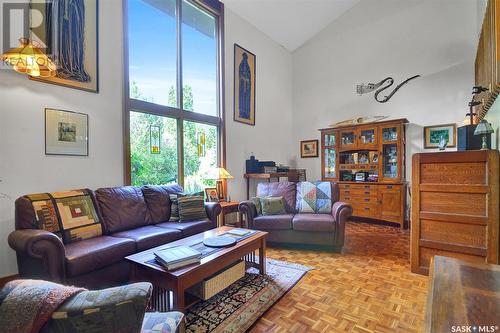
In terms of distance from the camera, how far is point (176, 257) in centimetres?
171

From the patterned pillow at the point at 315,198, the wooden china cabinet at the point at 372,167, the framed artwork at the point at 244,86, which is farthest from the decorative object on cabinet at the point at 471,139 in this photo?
the framed artwork at the point at 244,86

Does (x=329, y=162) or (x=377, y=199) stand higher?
(x=329, y=162)

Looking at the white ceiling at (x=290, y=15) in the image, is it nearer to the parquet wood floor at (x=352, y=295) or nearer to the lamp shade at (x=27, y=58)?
the lamp shade at (x=27, y=58)

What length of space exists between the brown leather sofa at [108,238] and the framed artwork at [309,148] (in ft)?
10.7

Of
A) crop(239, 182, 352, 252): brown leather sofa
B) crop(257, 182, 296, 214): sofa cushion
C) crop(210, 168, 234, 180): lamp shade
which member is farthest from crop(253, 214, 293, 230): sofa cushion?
crop(210, 168, 234, 180): lamp shade

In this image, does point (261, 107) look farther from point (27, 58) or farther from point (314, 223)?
point (27, 58)

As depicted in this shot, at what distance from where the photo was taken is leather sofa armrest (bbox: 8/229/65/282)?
1.74 m

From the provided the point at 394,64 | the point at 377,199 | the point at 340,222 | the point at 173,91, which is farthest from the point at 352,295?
the point at 394,64

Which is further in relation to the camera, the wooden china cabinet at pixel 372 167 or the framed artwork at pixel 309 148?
the framed artwork at pixel 309 148

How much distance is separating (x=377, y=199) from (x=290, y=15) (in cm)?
395

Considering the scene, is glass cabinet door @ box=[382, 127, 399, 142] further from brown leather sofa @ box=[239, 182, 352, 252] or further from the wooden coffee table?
the wooden coffee table

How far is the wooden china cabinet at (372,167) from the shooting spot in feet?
14.2

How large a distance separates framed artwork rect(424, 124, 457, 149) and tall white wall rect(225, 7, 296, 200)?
2.71 metres

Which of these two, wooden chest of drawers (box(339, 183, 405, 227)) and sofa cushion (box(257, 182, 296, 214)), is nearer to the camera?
sofa cushion (box(257, 182, 296, 214))
